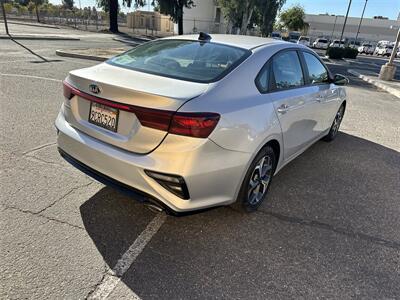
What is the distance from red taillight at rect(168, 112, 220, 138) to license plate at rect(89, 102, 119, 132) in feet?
1.69

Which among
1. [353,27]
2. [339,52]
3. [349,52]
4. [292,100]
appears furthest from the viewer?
[353,27]

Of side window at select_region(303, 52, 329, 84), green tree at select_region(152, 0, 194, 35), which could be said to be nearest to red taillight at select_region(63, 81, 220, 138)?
side window at select_region(303, 52, 329, 84)

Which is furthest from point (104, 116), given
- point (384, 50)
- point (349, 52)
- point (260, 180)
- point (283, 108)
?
point (384, 50)

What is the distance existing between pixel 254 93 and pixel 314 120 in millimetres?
1746

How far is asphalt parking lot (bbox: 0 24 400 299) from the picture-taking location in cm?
225

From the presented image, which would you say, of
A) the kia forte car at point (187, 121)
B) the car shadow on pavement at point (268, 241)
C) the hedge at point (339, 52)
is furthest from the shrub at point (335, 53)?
the kia forte car at point (187, 121)

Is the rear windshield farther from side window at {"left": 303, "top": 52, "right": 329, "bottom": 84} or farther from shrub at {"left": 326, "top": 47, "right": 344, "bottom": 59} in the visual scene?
shrub at {"left": 326, "top": 47, "right": 344, "bottom": 59}

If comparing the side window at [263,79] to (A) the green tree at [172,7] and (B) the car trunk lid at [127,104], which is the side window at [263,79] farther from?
(A) the green tree at [172,7]

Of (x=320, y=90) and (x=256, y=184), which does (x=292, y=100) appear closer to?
(x=256, y=184)

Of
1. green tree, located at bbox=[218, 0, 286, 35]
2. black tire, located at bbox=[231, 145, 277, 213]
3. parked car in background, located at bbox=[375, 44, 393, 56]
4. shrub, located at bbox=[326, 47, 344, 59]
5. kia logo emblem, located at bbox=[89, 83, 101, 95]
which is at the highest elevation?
green tree, located at bbox=[218, 0, 286, 35]

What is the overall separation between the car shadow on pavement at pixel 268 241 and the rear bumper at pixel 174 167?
0.41 m

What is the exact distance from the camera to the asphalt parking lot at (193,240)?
2254mm

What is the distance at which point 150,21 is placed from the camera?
55.0m

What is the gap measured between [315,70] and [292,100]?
1.27 meters
